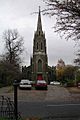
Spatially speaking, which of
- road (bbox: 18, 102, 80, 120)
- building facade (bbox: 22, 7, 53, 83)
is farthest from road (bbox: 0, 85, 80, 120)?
building facade (bbox: 22, 7, 53, 83)

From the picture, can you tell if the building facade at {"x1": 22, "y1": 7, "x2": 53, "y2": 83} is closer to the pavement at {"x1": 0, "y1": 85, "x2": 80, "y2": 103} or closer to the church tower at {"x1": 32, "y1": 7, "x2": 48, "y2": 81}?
the church tower at {"x1": 32, "y1": 7, "x2": 48, "y2": 81}

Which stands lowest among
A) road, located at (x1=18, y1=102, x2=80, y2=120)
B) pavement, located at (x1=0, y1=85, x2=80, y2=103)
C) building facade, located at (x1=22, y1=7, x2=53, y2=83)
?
road, located at (x1=18, y1=102, x2=80, y2=120)

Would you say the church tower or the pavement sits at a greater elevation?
the church tower

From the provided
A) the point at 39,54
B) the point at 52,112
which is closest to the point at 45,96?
the point at 52,112

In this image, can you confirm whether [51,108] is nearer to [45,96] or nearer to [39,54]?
[45,96]

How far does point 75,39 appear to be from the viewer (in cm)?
1488

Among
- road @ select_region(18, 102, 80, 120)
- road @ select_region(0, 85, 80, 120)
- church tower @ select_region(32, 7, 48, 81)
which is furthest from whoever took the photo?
church tower @ select_region(32, 7, 48, 81)

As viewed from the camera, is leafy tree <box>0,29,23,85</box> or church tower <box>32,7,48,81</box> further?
church tower <box>32,7,48,81</box>

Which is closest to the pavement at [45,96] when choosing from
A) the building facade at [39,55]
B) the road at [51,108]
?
the road at [51,108]

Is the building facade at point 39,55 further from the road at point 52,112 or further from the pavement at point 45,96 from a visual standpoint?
the road at point 52,112

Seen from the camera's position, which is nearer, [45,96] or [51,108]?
[51,108]

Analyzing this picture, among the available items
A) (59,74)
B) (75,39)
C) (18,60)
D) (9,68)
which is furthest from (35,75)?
(75,39)

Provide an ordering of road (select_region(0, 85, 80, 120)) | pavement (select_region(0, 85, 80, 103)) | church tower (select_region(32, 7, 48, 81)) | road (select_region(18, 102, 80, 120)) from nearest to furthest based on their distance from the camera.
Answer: road (select_region(18, 102, 80, 120)), road (select_region(0, 85, 80, 120)), pavement (select_region(0, 85, 80, 103)), church tower (select_region(32, 7, 48, 81))

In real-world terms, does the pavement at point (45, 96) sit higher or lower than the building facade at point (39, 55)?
lower
